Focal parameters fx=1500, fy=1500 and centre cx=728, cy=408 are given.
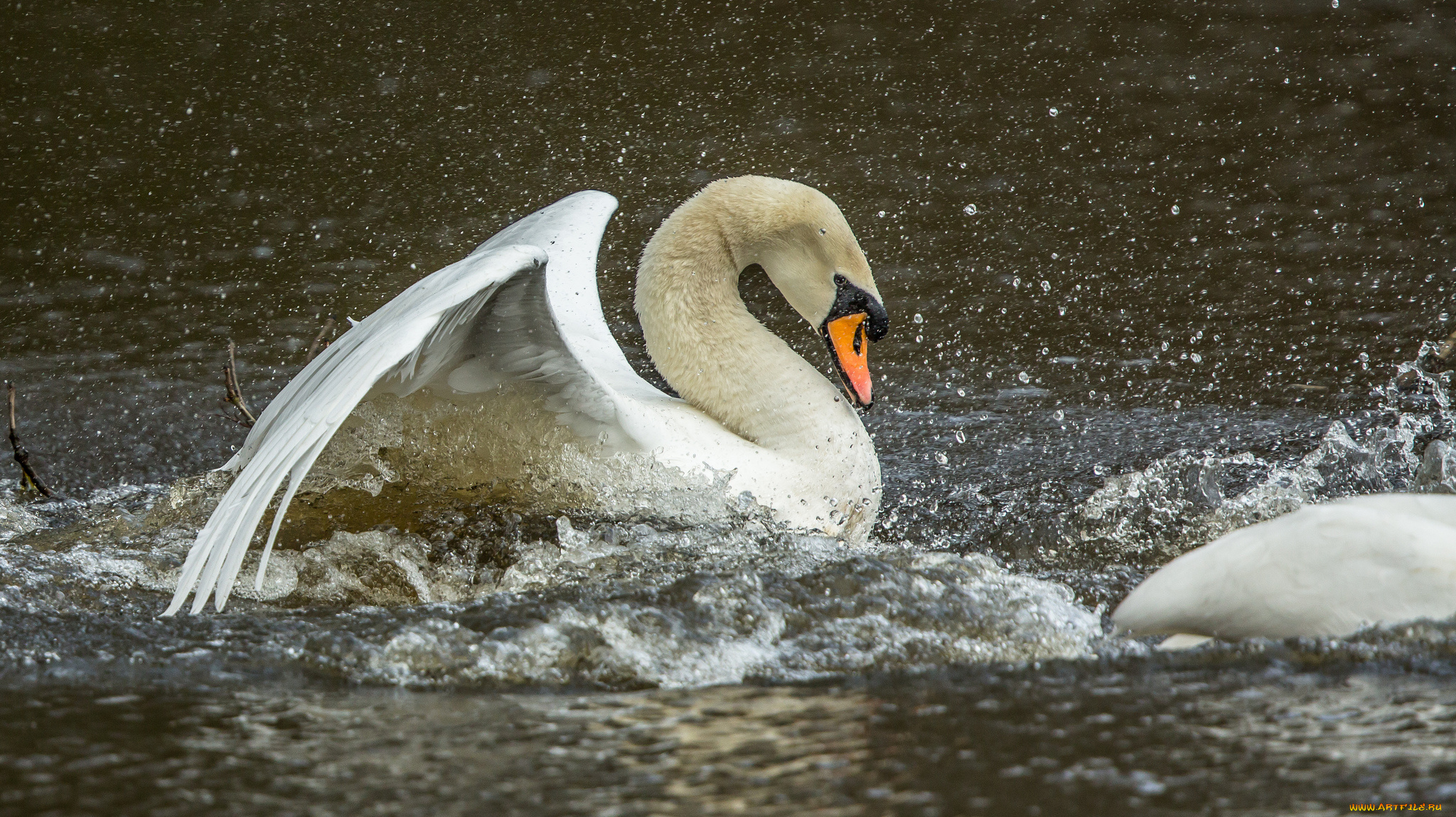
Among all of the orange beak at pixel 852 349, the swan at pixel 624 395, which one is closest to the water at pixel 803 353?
the swan at pixel 624 395

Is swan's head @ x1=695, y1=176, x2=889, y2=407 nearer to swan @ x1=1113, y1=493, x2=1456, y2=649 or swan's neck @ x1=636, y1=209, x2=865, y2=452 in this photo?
swan's neck @ x1=636, y1=209, x2=865, y2=452

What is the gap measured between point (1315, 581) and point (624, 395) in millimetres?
1872

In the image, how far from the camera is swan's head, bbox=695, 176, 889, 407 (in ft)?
13.1

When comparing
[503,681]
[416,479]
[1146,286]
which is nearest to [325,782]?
[503,681]

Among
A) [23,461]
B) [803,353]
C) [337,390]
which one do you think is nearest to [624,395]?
[337,390]

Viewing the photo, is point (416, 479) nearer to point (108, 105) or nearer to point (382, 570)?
point (382, 570)

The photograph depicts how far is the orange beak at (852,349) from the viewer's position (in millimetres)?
4023

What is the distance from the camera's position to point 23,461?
4.26 metres

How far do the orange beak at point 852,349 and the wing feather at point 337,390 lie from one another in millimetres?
1089

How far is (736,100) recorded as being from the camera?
27.5 ft

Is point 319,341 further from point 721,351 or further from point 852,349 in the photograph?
point 852,349

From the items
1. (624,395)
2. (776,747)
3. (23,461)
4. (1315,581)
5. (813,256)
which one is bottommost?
(776,747)

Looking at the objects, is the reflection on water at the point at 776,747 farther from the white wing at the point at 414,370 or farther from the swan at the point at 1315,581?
the white wing at the point at 414,370

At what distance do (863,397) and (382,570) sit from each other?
1327 millimetres
